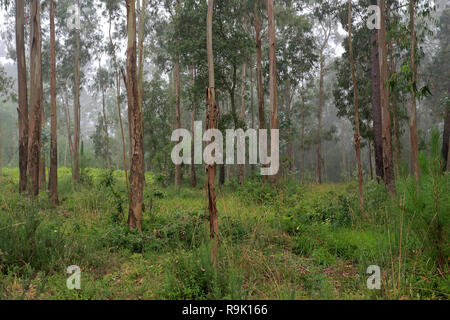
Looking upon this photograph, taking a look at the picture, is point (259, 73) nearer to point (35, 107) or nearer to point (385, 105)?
point (385, 105)

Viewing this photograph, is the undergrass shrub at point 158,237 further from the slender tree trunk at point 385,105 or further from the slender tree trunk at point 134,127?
the slender tree trunk at point 385,105

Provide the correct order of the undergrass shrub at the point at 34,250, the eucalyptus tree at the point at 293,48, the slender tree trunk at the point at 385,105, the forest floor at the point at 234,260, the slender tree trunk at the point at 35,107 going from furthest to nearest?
the eucalyptus tree at the point at 293,48, the slender tree trunk at the point at 35,107, the slender tree trunk at the point at 385,105, the undergrass shrub at the point at 34,250, the forest floor at the point at 234,260

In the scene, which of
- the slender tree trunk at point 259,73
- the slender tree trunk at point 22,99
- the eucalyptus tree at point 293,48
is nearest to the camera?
the slender tree trunk at point 22,99

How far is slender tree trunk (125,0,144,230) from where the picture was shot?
543 cm

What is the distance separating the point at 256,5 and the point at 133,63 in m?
8.20

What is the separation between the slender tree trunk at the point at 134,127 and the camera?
5430 millimetres

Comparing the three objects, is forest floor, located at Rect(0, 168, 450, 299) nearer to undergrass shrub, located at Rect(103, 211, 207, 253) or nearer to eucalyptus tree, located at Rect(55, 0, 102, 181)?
undergrass shrub, located at Rect(103, 211, 207, 253)

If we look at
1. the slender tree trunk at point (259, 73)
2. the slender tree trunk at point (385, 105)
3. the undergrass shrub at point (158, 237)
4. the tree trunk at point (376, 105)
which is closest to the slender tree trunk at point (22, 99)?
the undergrass shrub at point (158, 237)

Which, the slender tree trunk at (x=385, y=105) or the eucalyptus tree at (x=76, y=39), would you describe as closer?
the slender tree trunk at (x=385, y=105)

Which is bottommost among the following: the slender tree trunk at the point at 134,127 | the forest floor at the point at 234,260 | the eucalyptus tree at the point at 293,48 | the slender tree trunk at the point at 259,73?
the forest floor at the point at 234,260

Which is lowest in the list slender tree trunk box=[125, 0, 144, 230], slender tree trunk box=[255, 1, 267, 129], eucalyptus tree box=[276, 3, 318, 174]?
slender tree trunk box=[125, 0, 144, 230]

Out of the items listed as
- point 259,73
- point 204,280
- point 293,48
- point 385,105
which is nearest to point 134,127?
point 204,280

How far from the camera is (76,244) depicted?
13.8ft

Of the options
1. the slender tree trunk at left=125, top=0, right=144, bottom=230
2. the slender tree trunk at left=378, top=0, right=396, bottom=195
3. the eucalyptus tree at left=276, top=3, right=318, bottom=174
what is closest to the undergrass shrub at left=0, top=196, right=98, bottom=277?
the slender tree trunk at left=125, top=0, right=144, bottom=230
